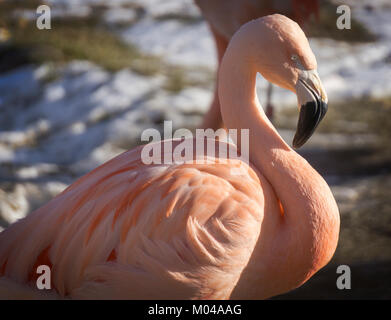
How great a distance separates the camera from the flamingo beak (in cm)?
236

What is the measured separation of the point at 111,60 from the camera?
19.4 ft

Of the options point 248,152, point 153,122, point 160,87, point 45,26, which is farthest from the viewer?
point 45,26

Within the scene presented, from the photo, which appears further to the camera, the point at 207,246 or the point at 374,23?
the point at 374,23

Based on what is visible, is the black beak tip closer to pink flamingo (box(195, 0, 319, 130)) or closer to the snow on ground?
pink flamingo (box(195, 0, 319, 130))

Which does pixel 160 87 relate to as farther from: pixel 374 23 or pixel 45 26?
pixel 374 23

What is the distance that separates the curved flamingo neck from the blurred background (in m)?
0.73

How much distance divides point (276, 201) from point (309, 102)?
0.41 metres

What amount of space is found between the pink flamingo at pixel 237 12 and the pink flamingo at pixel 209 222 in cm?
114

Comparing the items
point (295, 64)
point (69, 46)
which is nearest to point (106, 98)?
point (69, 46)

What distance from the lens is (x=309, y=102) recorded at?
2357 mm

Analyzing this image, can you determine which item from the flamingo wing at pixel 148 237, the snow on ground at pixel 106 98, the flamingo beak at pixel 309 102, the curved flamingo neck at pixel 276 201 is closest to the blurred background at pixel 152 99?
the snow on ground at pixel 106 98

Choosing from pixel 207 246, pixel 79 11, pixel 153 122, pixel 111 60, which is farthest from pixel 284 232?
pixel 79 11
